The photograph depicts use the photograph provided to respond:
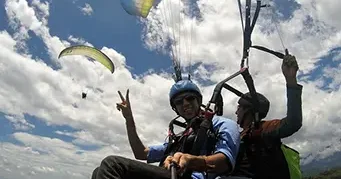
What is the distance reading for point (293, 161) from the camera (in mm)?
4980

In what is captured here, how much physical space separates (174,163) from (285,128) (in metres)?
2.54

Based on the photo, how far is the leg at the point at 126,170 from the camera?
3.02 metres

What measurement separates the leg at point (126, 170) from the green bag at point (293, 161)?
2.30m

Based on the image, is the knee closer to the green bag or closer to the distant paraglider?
the green bag

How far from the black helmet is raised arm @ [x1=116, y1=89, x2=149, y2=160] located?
5.74ft

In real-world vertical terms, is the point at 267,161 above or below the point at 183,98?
below

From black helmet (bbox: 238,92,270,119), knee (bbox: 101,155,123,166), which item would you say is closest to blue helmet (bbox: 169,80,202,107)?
black helmet (bbox: 238,92,270,119)

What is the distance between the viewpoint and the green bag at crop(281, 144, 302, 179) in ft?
16.0

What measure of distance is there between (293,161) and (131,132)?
2.44 meters

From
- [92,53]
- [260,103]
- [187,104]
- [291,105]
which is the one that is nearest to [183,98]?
[187,104]

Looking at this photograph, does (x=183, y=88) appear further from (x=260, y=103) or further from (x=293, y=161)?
(x=293, y=161)

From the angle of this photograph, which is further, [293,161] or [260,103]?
[260,103]

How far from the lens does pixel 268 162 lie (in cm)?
489

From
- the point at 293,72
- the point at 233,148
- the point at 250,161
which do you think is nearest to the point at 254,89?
the point at 293,72
